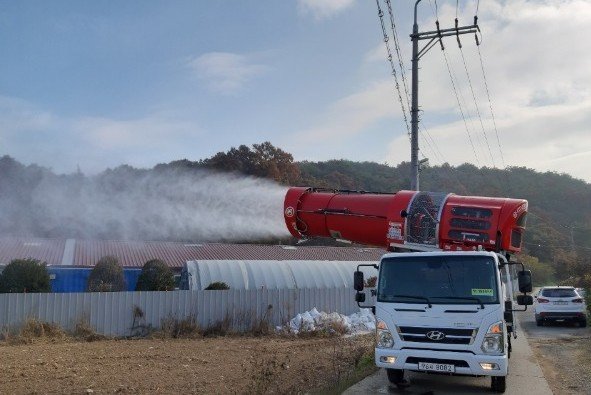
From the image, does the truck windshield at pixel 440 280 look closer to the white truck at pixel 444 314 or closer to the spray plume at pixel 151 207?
the white truck at pixel 444 314

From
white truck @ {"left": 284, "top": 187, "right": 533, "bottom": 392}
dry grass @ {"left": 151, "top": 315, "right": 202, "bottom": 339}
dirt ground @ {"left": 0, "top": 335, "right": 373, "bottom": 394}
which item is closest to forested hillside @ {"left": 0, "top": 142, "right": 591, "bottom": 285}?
dry grass @ {"left": 151, "top": 315, "right": 202, "bottom": 339}

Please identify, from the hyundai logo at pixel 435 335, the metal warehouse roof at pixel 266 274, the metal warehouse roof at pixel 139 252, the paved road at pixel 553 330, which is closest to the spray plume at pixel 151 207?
the metal warehouse roof at pixel 139 252

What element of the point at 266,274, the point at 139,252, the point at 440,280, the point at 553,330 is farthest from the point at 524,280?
the point at 139,252

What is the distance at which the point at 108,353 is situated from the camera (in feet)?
47.5

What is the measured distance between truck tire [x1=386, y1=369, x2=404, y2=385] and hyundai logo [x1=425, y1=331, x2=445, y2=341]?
1.09m

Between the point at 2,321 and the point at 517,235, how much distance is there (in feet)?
50.9

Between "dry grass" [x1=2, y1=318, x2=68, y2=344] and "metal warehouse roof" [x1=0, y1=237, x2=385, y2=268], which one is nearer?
"dry grass" [x1=2, y1=318, x2=68, y2=344]

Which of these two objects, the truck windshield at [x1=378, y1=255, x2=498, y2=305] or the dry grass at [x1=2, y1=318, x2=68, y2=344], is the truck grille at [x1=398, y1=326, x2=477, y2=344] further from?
the dry grass at [x1=2, y1=318, x2=68, y2=344]

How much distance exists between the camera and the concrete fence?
1855 centimetres

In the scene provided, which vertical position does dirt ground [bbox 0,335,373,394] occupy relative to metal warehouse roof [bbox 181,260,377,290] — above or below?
below

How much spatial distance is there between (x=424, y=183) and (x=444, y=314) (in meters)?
76.5

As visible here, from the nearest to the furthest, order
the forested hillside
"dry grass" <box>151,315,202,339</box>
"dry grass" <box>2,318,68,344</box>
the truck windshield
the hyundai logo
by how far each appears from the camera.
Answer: the hyundai logo
the truck windshield
"dry grass" <box>2,318,68,344</box>
"dry grass" <box>151,315,202,339</box>
the forested hillside

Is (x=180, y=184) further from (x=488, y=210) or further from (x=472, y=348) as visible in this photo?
(x=472, y=348)

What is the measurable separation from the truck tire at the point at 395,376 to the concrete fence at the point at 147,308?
1107 cm
